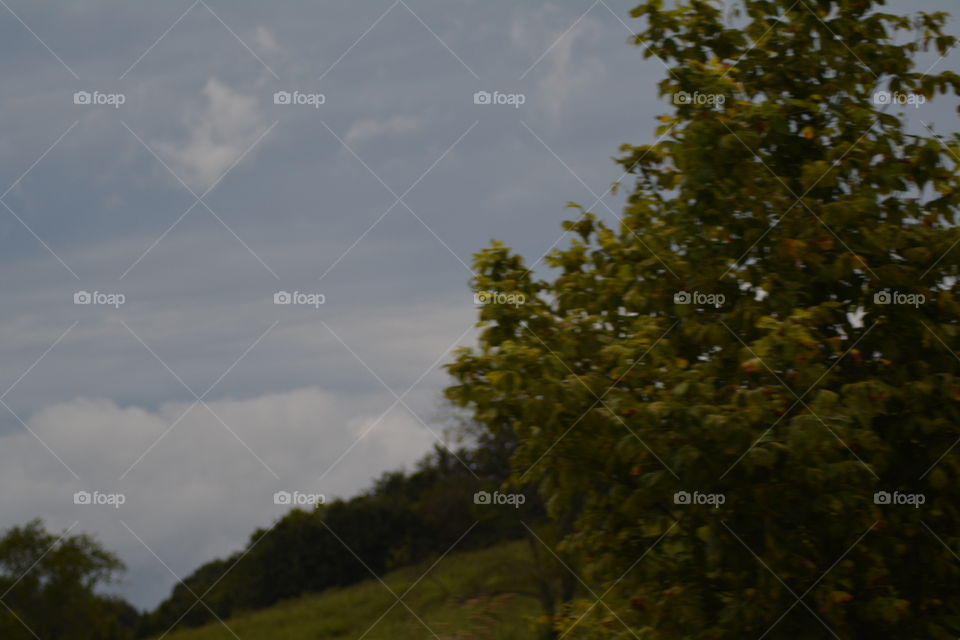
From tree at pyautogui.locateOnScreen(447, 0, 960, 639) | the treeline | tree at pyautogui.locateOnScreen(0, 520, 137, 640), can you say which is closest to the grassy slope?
the treeline

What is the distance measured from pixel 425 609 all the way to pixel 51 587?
7.27 metres

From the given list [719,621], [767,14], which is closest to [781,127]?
[767,14]

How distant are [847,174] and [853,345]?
1153 mm

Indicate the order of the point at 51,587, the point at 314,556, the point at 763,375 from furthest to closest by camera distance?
the point at 314,556 < the point at 51,587 < the point at 763,375

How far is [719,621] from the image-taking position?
16.1 feet

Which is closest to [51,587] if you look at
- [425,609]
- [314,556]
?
[425,609]

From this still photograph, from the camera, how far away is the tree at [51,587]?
15.2 metres

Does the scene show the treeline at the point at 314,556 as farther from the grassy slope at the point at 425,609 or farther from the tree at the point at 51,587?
the tree at the point at 51,587

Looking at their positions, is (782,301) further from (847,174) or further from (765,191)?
(847,174)

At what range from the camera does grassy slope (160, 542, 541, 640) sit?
1596 cm

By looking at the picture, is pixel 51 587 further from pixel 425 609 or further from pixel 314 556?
pixel 314 556

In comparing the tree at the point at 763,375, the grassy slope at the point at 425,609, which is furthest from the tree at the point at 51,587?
the tree at the point at 763,375

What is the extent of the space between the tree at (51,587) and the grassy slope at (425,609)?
4.77 meters

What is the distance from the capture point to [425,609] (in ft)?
60.0
